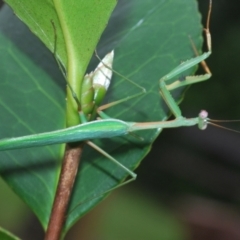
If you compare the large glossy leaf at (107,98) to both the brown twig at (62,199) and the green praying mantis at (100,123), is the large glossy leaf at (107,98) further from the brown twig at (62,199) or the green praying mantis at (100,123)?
the brown twig at (62,199)

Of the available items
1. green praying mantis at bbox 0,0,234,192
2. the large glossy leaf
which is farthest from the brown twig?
the large glossy leaf

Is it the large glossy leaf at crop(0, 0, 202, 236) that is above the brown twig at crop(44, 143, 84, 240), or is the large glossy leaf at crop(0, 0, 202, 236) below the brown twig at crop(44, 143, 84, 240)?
above

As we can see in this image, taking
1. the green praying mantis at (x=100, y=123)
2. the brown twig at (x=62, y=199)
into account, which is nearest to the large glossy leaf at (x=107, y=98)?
the green praying mantis at (x=100, y=123)

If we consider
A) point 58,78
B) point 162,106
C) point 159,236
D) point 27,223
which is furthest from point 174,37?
point 27,223

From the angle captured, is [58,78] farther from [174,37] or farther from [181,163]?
[181,163]

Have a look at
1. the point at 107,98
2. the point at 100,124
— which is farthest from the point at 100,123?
the point at 107,98

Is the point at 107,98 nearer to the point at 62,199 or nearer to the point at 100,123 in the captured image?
the point at 100,123

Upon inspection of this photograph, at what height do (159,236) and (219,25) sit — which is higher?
(219,25)

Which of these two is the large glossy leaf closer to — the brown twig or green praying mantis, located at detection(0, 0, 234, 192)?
green praying mantis, located at detection(0, 0, 234, 192)
